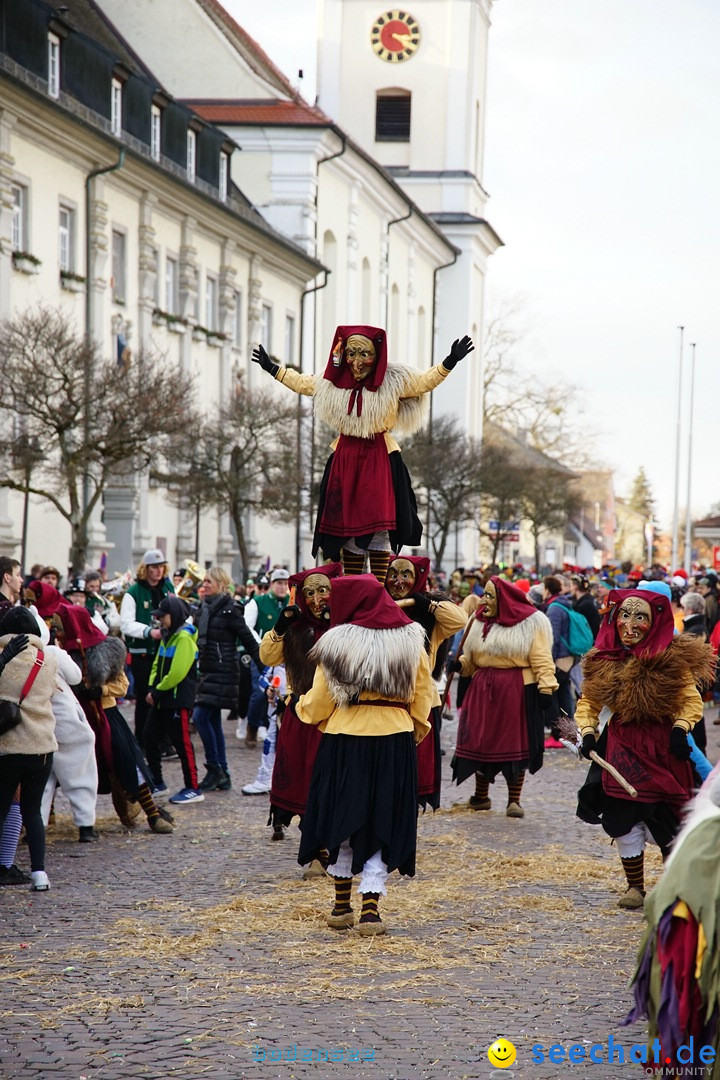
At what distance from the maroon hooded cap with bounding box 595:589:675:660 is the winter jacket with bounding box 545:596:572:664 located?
31.2 feet

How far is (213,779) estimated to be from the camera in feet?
47.3

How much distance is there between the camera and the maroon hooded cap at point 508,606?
12984mm

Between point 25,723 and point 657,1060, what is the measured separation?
19.5 ft

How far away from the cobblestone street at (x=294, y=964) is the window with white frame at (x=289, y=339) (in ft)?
120

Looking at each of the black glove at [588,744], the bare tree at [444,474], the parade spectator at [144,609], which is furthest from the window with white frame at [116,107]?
the black glove at [588,744]

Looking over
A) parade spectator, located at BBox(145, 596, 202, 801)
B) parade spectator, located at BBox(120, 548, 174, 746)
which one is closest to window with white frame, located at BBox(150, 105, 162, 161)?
parade spectator, located at BBox(120, 548, 174, 746)

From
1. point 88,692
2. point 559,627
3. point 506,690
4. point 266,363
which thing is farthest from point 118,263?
point 266,363

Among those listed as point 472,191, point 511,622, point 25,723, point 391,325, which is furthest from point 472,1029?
point 472,191

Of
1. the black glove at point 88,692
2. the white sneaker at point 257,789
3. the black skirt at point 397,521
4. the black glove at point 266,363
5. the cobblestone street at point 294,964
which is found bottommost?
the white sneaker at point 257,789

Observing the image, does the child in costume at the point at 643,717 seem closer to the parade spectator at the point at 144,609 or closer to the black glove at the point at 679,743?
the black glove at the point at 679,743

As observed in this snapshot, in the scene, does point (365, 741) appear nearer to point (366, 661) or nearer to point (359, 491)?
point (366, 661)

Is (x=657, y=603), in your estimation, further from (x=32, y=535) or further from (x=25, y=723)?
(x=32, y=535)

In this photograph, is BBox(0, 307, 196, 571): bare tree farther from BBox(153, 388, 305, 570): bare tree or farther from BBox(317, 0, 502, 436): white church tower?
BBox(317, 0, 502, 436): white church tower

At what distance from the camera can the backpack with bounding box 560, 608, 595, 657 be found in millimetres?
18781
